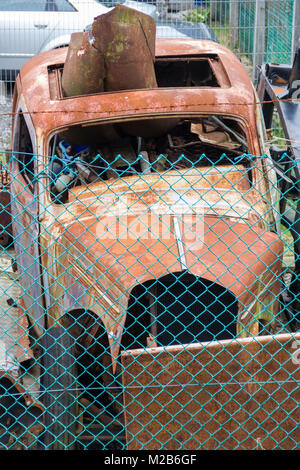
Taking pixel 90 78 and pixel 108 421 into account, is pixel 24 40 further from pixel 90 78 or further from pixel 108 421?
pixel 108 421

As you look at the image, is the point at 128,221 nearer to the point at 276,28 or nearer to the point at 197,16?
the point at 276,28

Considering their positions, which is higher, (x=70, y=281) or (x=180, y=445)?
(x=70, y=281)

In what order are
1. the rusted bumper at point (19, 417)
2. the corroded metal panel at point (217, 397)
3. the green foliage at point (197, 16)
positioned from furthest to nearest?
the green foliage at point (197, 16) → the rusted bumper at point (19, 417) → the corroded metal panel at point (217, 397)

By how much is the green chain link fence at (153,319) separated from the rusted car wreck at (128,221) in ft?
0.04

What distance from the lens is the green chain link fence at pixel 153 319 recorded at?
12.0 ft

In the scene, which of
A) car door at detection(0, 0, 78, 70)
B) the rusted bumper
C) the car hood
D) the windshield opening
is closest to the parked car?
car door at detection(0, 0, 78, 70)

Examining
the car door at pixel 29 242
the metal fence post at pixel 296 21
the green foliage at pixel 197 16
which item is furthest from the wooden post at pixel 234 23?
the car door at pixel 29 242

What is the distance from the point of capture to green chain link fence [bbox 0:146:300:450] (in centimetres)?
364

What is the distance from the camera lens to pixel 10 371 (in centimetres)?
435

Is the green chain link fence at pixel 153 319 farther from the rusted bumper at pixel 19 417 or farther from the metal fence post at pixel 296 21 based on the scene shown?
the metal fence post at pixel 296 21
